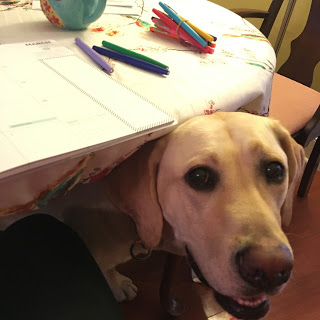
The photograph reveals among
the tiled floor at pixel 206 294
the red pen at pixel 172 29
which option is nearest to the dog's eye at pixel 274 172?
the red pen at pixel 172 29

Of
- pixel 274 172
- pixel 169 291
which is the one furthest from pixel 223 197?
pixel 169 291

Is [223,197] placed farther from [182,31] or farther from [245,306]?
[182,31]

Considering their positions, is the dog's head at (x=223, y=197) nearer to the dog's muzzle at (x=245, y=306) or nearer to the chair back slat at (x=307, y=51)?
the dog's muzzle at (x=245, y=306)

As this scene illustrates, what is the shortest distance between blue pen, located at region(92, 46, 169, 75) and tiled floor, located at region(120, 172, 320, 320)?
0.97m

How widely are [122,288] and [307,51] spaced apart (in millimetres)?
1498

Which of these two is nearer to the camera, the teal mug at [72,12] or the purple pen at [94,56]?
the purple pen at [94,56]

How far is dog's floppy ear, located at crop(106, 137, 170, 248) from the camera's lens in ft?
2.59

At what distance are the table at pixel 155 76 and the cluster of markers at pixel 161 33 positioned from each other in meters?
0.02

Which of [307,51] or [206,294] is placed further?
[307,51]

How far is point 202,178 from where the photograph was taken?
748 mm

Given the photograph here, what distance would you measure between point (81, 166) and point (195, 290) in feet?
3.64

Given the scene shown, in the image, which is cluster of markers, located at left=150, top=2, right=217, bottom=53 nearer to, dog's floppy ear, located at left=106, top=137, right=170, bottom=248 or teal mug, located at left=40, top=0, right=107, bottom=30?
teal mug, located at left=40, top=0, right=107, bottom=30

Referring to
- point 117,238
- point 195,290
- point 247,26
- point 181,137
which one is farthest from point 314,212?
point 181,137

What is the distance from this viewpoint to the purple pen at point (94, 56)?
770 millimetres
